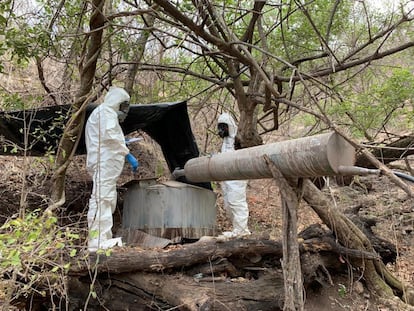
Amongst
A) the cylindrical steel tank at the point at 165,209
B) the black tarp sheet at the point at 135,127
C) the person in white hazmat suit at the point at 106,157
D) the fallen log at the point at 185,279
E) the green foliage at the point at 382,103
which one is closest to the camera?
the fallen log at the point at 185,279

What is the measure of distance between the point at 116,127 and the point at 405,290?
11.4 ft

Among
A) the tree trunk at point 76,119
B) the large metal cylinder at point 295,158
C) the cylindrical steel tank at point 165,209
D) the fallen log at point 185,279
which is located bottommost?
the fallen log at point 185,279

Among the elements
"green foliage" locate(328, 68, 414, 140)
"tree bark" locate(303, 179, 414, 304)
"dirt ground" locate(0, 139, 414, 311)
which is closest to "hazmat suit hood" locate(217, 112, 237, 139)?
"dirt ground" locate(0, 139, 414, 311)

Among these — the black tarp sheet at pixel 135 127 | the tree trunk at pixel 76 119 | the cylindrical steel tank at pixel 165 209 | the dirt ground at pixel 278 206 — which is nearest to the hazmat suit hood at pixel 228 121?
the black tarp sheet at pixel 135 127

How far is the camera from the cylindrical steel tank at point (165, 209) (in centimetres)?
481

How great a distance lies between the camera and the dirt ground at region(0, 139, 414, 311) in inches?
166

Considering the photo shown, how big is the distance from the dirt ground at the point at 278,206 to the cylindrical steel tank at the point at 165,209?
0.68 metres

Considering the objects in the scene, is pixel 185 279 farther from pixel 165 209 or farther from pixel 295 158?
pixel 295 158

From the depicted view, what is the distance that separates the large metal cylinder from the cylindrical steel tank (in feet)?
3.81

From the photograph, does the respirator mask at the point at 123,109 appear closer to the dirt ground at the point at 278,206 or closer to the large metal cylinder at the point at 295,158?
the dirt ground at the point at 278,206

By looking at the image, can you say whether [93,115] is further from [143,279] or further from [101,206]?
[143,279]

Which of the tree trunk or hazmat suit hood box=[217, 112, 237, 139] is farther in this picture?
hazmat suit hood box=[217, 112, 237, 139]

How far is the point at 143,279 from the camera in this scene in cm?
364

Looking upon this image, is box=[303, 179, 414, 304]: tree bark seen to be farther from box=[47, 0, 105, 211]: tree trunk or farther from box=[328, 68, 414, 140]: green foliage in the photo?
box=[47, 0, 105, 211]: tree trunk
